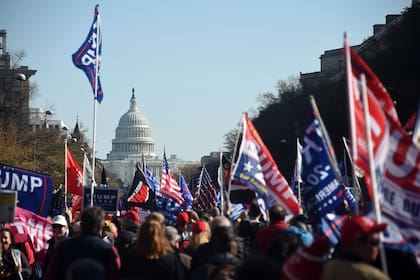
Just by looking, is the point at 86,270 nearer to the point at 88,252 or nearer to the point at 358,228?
the point at 88,252

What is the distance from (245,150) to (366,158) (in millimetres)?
4578

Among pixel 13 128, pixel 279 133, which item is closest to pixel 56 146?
pixel 13 128

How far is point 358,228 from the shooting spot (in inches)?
269

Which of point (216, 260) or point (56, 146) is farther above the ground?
point (56, 146)

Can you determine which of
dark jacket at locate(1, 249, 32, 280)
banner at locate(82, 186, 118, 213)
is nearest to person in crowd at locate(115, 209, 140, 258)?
dark jacket at locate(1, 249, 32, 280)

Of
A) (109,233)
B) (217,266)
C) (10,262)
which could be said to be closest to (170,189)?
(109,233)

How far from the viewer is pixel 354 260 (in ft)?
21.7

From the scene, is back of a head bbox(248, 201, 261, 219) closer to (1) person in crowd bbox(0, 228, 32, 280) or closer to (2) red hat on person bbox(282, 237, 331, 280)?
(1) person in crowd bbox(0, 228, 32, 280)

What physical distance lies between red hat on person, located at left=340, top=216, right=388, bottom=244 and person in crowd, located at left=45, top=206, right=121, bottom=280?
8.03ft

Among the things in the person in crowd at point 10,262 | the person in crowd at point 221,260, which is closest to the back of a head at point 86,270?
the person in crowd at point 221,260

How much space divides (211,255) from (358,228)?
260 centimetres

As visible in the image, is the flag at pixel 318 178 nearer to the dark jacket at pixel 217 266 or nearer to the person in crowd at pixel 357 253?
the dark jacket at pixel 217 266

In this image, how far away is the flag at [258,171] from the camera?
11.2m

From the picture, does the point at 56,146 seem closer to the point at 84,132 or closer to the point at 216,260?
the point at 84,132
